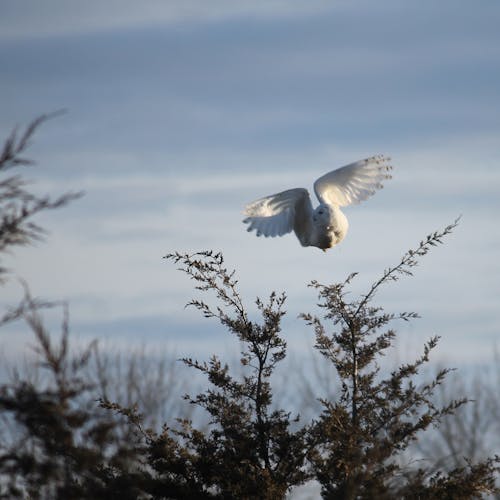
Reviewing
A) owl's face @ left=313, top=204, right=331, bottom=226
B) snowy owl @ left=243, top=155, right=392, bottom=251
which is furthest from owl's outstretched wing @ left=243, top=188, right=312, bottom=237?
owl's face @ left=313, top=204, right=331, bottom=226

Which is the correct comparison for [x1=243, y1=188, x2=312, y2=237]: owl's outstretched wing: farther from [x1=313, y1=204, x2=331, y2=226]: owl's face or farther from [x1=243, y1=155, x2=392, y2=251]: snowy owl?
[x1=313, y1=204, x2=331, y2=226]: owl's face

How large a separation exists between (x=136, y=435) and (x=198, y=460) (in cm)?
58

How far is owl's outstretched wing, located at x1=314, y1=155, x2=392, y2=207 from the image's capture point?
9.90 m

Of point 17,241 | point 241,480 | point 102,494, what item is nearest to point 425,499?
point 241,480

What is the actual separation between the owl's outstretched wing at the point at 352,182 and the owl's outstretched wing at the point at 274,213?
0.73 ft

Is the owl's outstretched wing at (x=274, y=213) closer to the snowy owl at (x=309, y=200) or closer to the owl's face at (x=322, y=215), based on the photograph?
the snowy owl at (x=309, y=200)

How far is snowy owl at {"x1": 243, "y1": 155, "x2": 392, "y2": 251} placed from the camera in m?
9.84

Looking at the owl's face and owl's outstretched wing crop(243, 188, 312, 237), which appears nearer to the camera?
the owl's face

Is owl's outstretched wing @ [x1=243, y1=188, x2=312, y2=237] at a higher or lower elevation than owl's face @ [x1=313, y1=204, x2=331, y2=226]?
higher

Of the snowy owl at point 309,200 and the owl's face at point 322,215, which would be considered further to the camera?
the snowy owl at point 309,200

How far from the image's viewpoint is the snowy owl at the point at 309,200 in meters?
9.84

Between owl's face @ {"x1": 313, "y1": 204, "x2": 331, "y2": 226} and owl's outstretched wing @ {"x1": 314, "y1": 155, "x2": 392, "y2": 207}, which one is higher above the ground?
owl's outstretched wing @ {"x1": 314, "y1": 155, "x2": 392, "y2": 207}

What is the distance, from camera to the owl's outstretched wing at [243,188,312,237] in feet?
32.2

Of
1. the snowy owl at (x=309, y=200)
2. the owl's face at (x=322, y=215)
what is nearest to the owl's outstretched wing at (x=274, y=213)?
the snowy owl at (x=309, y=200)
